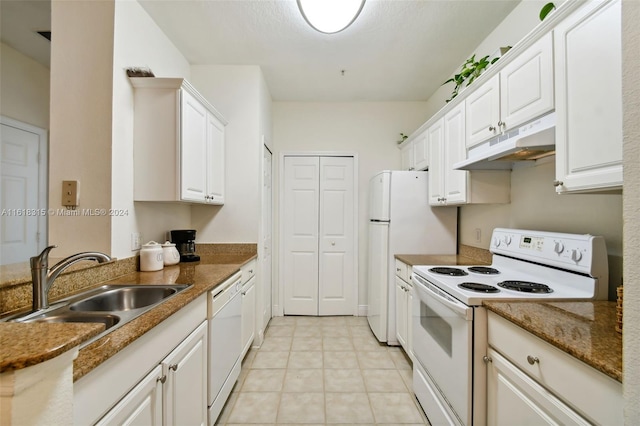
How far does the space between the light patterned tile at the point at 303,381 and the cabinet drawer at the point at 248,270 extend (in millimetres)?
836

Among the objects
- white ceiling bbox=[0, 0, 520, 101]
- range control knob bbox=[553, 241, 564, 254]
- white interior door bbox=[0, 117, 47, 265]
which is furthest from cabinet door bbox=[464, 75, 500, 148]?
white interior door bbox=[0, 117, 47, 265]

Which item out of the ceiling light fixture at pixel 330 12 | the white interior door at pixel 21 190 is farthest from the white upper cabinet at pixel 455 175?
the white interior door at pixel 21 190

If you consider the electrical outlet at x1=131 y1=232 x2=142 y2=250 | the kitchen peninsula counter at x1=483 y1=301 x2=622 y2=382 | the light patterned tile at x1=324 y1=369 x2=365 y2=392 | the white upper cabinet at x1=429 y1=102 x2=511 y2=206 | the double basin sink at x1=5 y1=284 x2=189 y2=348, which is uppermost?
the white upper cabinet at x1=429 y1=102 x2=511 y2=206

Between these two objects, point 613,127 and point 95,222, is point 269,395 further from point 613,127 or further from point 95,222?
point 613,127

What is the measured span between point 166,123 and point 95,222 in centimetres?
77

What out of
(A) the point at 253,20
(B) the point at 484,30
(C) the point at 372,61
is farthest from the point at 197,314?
(B) the point at 484,30

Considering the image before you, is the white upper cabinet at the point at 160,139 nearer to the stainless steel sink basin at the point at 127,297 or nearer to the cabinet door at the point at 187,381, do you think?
the stainless steel sink basin at the point at 127,297

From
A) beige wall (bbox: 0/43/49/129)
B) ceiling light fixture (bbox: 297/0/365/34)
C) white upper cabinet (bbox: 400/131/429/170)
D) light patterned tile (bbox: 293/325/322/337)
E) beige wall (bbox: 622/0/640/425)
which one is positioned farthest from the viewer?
light patterned tile (bbox: 293/325/322/337)

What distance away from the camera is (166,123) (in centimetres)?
190

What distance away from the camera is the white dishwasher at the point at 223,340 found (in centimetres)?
158

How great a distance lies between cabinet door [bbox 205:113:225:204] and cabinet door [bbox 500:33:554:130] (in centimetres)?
213

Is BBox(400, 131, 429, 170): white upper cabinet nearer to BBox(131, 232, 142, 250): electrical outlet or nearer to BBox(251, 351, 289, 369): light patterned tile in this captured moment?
BBox(251, 351, 289, 369): light patterned tile

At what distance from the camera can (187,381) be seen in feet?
4.22

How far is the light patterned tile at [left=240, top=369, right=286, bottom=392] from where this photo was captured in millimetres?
2068
